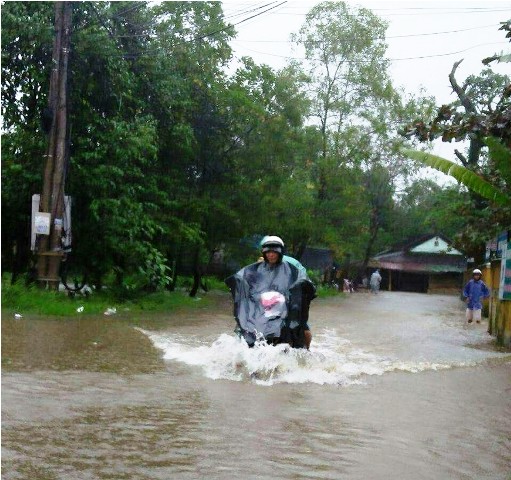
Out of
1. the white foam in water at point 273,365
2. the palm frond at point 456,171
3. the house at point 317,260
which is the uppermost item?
the palm frond at point 456,171

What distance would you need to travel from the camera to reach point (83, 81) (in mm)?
20672

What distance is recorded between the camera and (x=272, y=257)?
1051 centimetres

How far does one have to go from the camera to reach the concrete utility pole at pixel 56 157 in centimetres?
1833

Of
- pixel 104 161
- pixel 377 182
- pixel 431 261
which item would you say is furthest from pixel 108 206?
pixel 431 261

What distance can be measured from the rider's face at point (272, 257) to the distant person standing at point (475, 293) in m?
11.1

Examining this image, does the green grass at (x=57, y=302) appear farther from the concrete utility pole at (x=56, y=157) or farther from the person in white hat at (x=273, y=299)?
the person in white hat at (x=273, y=299)

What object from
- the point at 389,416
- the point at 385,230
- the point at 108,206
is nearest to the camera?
the point at 389,416

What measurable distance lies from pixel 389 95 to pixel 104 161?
2348 centimetres

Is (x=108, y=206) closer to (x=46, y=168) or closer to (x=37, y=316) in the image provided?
(x=46, y=168)

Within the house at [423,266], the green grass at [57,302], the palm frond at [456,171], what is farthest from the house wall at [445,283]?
the palm frond at [456,171]

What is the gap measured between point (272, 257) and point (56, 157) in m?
9.54

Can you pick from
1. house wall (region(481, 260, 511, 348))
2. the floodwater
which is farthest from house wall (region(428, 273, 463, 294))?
the floodwater

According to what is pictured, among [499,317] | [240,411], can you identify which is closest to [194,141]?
[499,317]

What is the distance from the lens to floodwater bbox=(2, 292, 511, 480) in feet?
18.6
